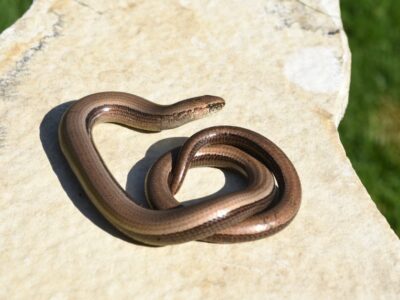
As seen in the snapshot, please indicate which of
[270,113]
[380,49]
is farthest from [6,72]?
[380,49]

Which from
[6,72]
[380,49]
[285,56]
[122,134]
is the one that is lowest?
[380,49]

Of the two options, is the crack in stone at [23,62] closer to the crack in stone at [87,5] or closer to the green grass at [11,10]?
the crack in stone at [87,5]

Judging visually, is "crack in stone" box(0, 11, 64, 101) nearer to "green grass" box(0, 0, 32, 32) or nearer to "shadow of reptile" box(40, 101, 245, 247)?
"shadow of reptile" box(40, 101, 245, 247)

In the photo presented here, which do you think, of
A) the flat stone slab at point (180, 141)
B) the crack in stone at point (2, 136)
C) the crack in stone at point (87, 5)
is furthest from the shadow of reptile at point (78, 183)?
the crack in stone at point (87, 5)

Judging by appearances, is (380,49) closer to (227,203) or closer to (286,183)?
(286,183)

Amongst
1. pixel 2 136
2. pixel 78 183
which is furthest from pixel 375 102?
pixel 2 136
